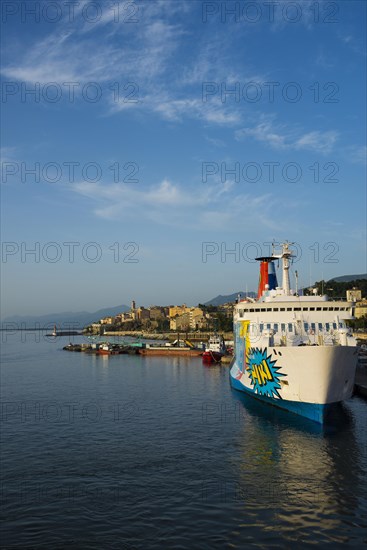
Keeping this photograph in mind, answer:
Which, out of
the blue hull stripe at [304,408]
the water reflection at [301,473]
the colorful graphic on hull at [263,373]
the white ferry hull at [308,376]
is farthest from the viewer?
the colorful graphic on hull at [263,373]

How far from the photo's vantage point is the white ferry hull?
25.2 meters

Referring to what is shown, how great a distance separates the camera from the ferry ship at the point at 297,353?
83.7 feet

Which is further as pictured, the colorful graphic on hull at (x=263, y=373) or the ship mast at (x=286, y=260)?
the ship mast at (x=286, y=260)

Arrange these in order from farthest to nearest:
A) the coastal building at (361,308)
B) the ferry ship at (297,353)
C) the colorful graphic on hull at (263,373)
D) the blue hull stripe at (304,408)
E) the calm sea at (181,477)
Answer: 1. the coastal building at (361,308)
2. the colorful graphic on hull at (263,373)
3. the blue hull stripe at (304,408)
4. the ferry ship at (297,353)
5. the calm sea at (181,477)

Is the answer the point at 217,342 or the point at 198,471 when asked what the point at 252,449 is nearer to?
the point at 198,471

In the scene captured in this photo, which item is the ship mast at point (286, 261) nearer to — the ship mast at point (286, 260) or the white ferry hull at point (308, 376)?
the ship mast at point (286, 260)

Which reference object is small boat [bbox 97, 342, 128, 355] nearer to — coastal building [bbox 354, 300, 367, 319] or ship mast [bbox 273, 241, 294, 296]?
ship mast [bbox 273, 241, 294, 296]

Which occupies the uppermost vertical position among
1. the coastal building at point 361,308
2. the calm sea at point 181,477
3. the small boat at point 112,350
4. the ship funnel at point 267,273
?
the ship funnel at point 267,273

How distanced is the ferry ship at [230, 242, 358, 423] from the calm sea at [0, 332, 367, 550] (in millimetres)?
1720

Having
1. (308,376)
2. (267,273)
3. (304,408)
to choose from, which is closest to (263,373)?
(304,408)

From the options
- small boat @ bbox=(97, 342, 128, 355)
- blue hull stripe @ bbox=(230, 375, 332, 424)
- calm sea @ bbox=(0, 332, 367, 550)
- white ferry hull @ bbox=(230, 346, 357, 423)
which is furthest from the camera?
small boat @ bbox=(97, 342, 128, 355)

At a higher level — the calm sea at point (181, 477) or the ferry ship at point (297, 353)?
the ferry ship at point (297, 353)


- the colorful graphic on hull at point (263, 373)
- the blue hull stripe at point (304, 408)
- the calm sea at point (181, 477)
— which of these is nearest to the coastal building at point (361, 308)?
the calm sea at point (181, 477)

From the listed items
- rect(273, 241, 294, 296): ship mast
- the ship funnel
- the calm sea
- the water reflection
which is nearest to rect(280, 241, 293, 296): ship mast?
rect(273, 241, 294, 296): ship mast
